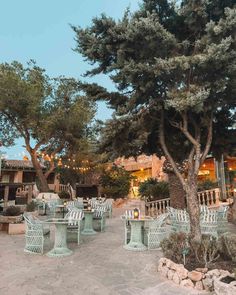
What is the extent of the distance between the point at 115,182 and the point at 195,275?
15.5 metres

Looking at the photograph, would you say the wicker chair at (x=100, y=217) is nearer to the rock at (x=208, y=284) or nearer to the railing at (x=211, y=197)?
the railing at (x=211, y=197)

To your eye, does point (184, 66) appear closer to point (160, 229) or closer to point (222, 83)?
point (222, 83)

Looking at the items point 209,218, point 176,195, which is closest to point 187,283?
point 209,218

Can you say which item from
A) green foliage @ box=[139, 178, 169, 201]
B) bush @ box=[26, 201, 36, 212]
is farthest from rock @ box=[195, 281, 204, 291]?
bush @ box=[26, 201, 36, 212]

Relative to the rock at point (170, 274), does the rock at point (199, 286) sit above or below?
below

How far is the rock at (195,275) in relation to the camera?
14.3 ft

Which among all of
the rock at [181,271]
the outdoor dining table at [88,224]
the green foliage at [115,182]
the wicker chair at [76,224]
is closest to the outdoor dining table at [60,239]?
the wicker chair at [76,224]

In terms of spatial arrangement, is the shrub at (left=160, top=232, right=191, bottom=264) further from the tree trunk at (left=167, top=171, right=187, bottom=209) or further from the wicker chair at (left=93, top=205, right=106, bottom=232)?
the tree trunk at (left=167, top=171, right=187, bottom=209)

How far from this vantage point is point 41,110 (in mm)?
15062

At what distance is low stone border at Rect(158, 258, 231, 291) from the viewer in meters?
4.26

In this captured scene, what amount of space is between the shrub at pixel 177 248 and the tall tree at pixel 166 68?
0.91 ft

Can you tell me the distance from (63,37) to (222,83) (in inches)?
4483

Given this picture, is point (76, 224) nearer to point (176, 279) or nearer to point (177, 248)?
point (177, 248)

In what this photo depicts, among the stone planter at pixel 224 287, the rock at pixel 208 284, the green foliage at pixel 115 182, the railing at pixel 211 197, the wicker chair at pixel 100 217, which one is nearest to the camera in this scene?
the stone planter at pixel 224 287
